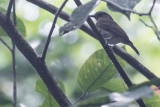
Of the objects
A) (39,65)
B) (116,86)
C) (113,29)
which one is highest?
(39,65)

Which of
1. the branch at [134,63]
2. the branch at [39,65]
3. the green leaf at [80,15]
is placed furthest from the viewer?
the branch at [134,63]

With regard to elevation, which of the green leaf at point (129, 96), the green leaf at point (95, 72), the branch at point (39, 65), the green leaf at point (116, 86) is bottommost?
the green leaf at point (116, 86)

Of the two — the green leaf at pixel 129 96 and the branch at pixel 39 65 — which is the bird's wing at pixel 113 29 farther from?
the green leaf at pixel 129 96

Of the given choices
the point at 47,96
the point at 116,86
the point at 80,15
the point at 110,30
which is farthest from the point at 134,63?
the point at 110,30

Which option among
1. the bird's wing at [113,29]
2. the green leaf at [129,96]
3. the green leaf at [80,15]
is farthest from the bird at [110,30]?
the green leaf at [129,96]

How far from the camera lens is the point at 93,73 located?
1804 mm

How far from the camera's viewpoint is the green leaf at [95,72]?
1.77 metres

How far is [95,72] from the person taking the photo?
5.94 ft

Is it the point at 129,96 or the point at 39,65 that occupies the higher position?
the point at 39,65

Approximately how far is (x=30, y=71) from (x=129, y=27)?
1.85m

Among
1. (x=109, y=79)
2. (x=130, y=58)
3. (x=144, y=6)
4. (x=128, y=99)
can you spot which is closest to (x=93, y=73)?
(x=109, y=79)

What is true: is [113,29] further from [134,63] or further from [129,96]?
[129,96]

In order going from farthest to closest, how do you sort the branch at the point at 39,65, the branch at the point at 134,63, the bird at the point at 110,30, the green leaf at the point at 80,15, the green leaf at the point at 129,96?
the bird at the point at 110,30 < the branch at the point at 134,63 < the branch at the point at 39,65 < the green leaf at the point at 80,15 < the green leaf at the point at 129,96

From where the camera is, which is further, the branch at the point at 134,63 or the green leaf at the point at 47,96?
the branch at the point at 134,63
